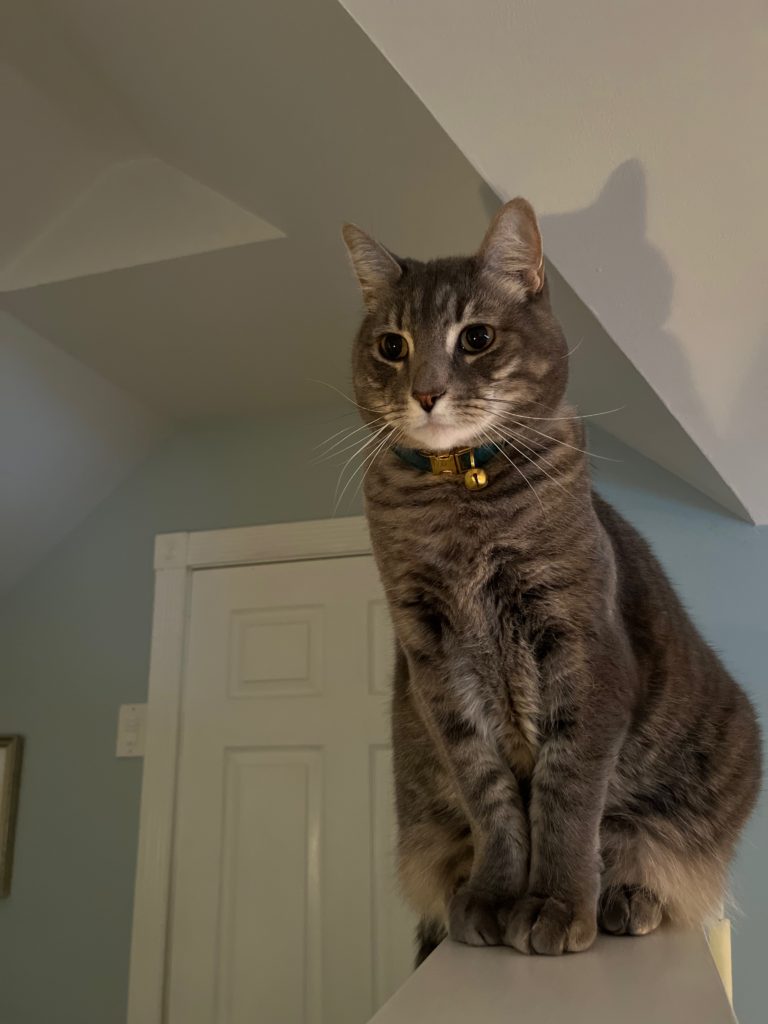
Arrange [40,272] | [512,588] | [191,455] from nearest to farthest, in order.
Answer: [512,588] → [40,272] → [191,455]

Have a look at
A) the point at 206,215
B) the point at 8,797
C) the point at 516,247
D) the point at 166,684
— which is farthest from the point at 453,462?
the point at 8,797

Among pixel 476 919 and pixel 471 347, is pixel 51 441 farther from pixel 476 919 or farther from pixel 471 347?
pixel 476 919

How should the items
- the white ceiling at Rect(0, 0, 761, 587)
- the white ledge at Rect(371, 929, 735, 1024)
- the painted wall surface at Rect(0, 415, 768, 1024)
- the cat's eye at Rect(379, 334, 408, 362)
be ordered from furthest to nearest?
the painted wall surface at Rect(0, 415, 768, 1024) → the white ceiling at Rect(0, 0, 761, 587) → the cat's eye at Rect(379, 334, 408, 362) → the white ledge at Rect(371, 929, 735, 1024)

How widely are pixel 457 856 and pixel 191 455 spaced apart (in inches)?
62.6

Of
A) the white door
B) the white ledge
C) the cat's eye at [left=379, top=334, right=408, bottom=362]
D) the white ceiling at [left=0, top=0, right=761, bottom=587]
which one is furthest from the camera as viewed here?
the white door

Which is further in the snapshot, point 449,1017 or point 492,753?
point 492,753

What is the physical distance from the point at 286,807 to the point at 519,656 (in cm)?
128

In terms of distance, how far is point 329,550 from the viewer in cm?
203

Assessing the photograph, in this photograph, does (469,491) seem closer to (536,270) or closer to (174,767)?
(536,270)

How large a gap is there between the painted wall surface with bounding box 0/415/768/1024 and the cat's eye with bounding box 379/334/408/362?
88 cm

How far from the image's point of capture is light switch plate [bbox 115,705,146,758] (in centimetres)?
203

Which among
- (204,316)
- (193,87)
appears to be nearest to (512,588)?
(193,87)

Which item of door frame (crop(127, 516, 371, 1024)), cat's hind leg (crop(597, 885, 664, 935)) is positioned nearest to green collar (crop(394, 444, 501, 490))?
cat's hind leg (crop(597, 885, 664, 935))

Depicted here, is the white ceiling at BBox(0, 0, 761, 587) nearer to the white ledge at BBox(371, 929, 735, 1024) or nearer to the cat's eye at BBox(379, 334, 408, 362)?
the cat's eye at BBox(379, 334, 408, 362)
